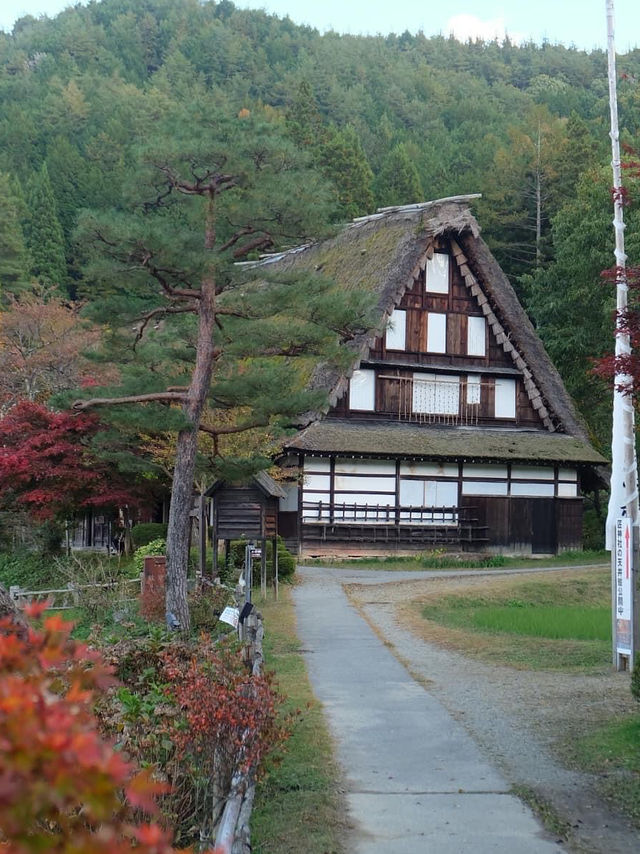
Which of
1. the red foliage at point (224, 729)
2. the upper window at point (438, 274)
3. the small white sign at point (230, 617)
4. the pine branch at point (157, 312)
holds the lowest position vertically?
the red foliage at point (224, 729)

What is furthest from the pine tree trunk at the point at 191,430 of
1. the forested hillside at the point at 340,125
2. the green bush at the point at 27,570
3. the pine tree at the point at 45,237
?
the pine tree at the point at 45,237

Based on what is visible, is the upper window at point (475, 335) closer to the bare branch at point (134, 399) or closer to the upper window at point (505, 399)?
the upper window at point (505, 399)

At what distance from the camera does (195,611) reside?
1722cm

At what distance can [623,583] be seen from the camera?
1261cm

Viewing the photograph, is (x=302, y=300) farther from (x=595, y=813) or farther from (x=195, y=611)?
(x=595, y=813)

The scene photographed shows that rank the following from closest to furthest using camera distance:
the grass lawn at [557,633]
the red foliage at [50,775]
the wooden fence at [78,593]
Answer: the red foliage at [50,775], the grass lawn at [557,633], the wooden fence at [78,593]

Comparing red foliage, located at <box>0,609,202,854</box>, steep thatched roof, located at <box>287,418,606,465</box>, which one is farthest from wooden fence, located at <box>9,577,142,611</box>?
red foliage, located at <box>0,609,202,854</box>

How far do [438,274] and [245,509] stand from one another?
15934 mm

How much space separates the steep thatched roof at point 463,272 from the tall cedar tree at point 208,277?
15.0 m

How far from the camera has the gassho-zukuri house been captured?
30484 millimetres

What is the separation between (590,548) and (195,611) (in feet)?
70.4

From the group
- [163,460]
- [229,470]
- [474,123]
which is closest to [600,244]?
[163,460]

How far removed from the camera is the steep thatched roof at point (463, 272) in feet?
107

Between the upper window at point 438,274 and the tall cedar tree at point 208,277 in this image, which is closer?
the tall cedar tree at point 208,277
